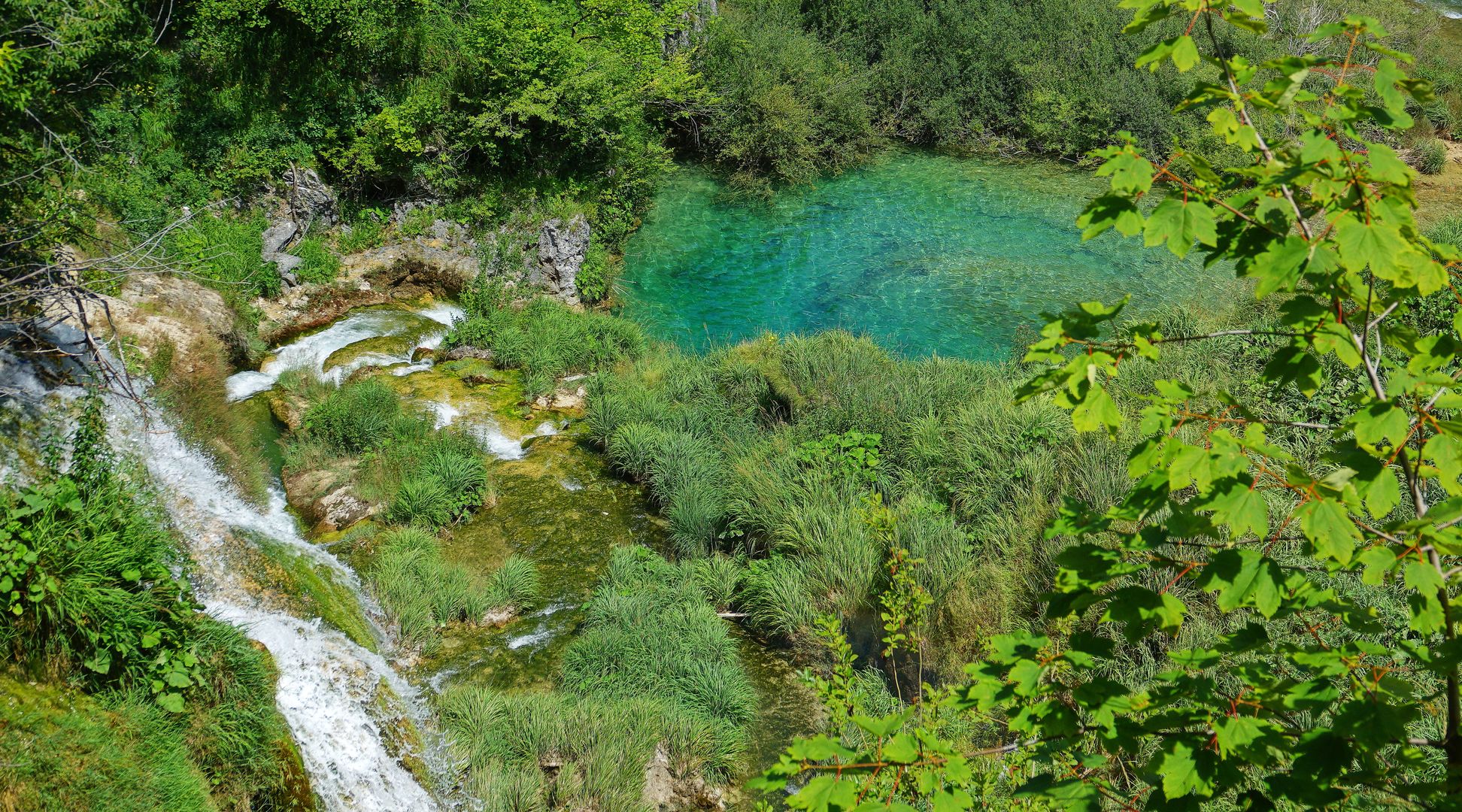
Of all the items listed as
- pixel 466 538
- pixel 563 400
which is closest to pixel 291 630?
pixel 466 538

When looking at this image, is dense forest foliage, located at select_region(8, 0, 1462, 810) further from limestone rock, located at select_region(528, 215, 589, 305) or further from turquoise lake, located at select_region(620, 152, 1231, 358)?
turquoise lake, located at select_region(620, 152, 1231, 358)

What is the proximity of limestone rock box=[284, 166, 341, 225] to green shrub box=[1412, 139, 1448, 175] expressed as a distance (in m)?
20.7

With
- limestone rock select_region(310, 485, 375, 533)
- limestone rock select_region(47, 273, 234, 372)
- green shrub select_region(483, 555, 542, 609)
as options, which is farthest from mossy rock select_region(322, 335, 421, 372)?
green shrub select_region(483, 555, 542, 609)

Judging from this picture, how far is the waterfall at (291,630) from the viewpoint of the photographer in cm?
521

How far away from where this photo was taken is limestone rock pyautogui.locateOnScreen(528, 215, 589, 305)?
13086 millimetres

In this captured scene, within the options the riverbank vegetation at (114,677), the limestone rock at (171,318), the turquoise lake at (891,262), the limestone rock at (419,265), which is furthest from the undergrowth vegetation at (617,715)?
the limestone rock at (419,265)

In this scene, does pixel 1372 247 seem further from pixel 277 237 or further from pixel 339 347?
pixel 277 237

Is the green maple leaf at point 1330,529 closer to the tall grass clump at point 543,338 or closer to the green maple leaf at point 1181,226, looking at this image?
the green maple leaf at point 1181,226

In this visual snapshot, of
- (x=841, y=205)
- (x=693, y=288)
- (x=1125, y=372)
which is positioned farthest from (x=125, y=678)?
(x=841, y=205)

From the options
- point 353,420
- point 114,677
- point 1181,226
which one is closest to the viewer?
point 1181,226

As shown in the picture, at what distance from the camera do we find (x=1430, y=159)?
58.2 ft

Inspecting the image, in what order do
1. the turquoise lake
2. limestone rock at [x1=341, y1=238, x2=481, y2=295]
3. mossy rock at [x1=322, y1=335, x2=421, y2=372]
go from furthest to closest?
the turquoise lake < limestone rock at [x1=341, y1=238, x2=481, y2=295] < mossy rock at [x1=322, y1=335, x2=421, y2=372]

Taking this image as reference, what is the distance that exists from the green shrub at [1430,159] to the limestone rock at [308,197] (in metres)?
20.7

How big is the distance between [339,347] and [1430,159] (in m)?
21.1
